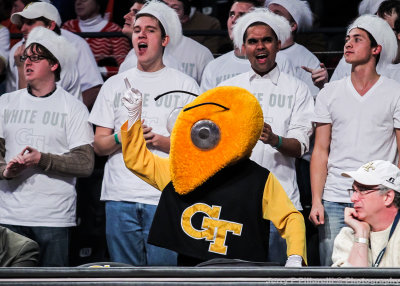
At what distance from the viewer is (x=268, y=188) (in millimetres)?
3686

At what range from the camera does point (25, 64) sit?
17.2 feet

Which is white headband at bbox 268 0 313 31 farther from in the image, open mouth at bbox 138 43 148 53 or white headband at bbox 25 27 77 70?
white headband at bbox 25 27 77 70

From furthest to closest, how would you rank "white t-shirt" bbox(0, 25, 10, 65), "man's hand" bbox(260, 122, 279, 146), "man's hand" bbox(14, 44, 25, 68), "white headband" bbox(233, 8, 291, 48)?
"white t-shirt" bbox(0, 25, 10, 65) → "man's hand" bbox(14, 44, 25, 68) → "white headband" bbox(233, 8, 291, 48) → "man's hand" bbox(260, 122, 279, 146)

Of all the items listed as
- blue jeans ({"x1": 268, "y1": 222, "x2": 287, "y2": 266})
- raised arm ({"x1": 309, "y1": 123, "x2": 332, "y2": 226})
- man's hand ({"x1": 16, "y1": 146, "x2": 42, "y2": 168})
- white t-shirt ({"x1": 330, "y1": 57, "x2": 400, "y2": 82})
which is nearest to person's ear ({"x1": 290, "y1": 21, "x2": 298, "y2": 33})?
white t-shirt ({"x1": 330, "y1": 57, "x2": 400, "y2": 82})

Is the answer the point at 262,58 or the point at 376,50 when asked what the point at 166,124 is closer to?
the point at 262,58

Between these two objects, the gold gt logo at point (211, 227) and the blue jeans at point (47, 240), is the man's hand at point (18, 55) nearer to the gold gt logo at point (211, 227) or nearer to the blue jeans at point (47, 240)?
the blue jeans at point (47, 240)

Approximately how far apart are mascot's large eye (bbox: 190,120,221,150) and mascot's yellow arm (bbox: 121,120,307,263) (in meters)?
0.28

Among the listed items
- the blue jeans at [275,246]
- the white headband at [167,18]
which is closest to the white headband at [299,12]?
the white headband at [167,18]

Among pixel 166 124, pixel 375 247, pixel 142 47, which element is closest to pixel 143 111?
pixel 166 124

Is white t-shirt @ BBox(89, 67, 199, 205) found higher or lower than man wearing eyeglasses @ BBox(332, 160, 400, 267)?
higher

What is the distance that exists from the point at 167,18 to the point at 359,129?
148cm

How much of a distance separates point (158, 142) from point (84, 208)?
1073mm

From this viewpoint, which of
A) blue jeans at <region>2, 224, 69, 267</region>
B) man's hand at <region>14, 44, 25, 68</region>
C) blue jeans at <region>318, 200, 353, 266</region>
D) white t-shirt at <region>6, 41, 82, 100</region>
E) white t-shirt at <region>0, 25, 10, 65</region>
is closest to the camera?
blue jeans at <region>318, 200, 353, 266</region>

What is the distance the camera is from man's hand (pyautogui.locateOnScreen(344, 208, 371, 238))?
12.1 feet
